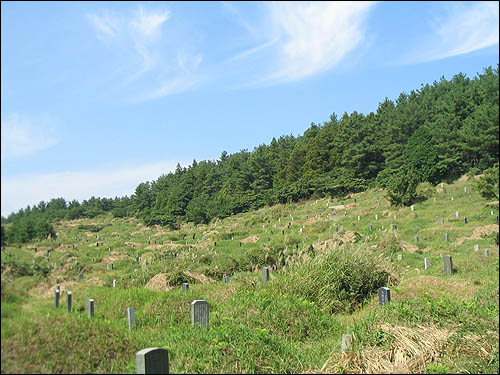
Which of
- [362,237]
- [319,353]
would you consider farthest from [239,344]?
[362,237]

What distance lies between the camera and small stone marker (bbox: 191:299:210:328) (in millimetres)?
5448

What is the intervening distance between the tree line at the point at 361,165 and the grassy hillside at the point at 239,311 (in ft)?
1.91

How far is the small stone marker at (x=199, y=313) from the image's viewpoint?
5.45 metres

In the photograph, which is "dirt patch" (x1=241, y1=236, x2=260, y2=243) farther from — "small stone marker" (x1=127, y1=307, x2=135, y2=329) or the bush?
"small stone marker" (x1=127, y1=307, x2=135, y2=329)

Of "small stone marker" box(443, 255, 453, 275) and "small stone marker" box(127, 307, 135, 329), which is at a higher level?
"small stone marker" box(127, 307, 135, 329)

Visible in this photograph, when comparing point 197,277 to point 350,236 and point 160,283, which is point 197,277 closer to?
point 160,283

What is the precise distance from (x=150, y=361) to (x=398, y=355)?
317 centimetres

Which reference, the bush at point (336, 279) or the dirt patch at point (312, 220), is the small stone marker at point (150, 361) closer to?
the bush at point (336, 279)

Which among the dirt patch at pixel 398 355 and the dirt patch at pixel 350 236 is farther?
the dirt patch at pixel 350 236

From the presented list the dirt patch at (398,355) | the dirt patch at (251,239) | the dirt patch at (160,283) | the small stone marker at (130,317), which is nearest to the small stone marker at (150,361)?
the small stone marker at (130,317)

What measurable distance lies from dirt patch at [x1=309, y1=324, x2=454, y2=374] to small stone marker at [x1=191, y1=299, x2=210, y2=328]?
177 cm

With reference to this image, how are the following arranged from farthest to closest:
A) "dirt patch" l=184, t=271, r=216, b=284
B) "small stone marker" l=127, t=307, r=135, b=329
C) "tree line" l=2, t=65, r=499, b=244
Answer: "dirt patch" l=184, t=271, r=216, b=284, "tree line" l=2, t=65, r=499, b=244, "small stone marker" l=127, t=307, r=135, b=329

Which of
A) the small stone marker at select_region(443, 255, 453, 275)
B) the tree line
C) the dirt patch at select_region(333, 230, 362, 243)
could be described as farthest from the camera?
the dirt patch at select_region(333, 230, 362, 243)

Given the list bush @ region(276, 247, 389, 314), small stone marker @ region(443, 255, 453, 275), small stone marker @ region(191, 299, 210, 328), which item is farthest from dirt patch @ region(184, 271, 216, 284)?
small stone marker @ region(443, 255, 453, 275)
